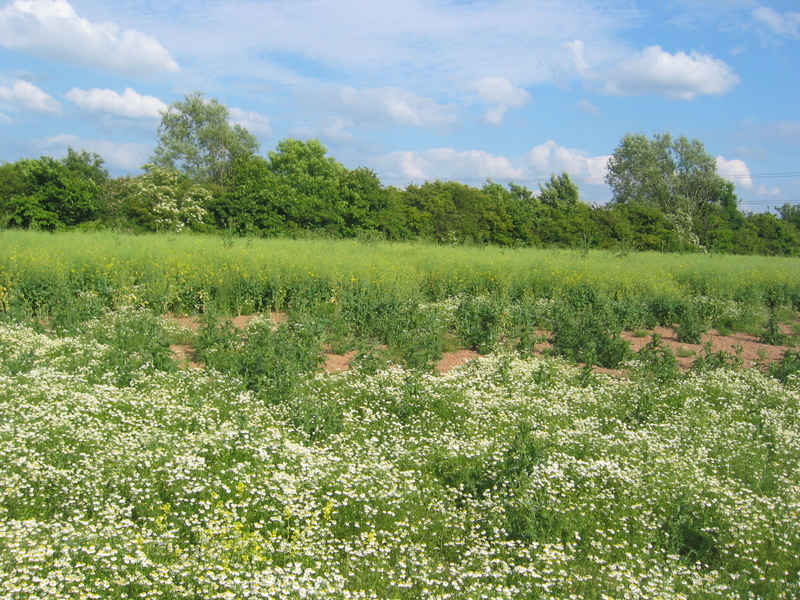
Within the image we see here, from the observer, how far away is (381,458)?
571cm

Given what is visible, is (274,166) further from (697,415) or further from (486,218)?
(697,415)

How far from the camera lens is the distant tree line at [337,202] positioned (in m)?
25.9

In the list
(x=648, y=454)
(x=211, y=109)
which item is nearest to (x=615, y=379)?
(x=648, y=454)

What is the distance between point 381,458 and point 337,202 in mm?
25220

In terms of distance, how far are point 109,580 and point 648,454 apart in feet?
14.8

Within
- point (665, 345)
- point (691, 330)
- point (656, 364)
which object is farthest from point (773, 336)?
point (656, 364)

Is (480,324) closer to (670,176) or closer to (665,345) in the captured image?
(665,345)

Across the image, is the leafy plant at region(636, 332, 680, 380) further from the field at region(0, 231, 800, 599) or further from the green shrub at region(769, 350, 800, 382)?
the green shrub at region(769, 350, 800, 382)

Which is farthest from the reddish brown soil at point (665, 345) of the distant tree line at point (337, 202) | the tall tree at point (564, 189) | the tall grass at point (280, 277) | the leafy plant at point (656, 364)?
the tall tree at point (564, 189)

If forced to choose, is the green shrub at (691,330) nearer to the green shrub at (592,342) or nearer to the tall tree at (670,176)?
the green shrub at (592,342)

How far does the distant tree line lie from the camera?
25859mm

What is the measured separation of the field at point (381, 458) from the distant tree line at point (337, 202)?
12328 mm

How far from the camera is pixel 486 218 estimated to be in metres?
33.9

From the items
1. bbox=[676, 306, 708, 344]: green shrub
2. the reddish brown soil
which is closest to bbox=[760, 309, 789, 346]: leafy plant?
the reddish brown soil
